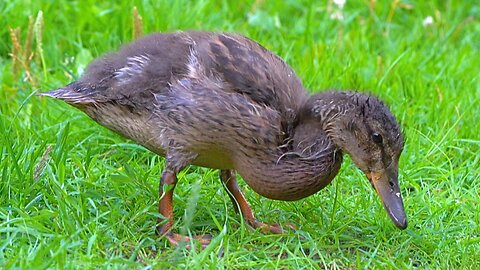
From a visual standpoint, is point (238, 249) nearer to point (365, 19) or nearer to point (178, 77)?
point (178, 77)

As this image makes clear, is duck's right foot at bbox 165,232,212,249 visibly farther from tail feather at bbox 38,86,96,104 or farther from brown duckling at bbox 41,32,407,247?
tail feather at bbox 38,86,96,104

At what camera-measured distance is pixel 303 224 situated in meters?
5.17

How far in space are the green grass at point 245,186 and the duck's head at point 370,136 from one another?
0.34 metres

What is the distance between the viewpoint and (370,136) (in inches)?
182

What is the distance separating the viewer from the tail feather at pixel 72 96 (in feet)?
16.9

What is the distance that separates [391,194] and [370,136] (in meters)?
0.31

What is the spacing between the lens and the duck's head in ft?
15.2

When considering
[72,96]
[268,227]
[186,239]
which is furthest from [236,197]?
[72,96]

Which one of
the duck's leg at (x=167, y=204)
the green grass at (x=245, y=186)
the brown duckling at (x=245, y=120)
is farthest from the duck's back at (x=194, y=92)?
the green grass at (x=245, y=186)

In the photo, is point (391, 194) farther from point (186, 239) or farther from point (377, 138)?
point (186, 239)

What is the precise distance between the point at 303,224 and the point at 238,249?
521 mm

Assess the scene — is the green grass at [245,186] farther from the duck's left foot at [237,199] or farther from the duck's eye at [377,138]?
the duck's eye at [377,138]

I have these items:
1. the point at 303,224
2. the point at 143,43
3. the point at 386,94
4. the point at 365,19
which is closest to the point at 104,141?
the point at 143,43

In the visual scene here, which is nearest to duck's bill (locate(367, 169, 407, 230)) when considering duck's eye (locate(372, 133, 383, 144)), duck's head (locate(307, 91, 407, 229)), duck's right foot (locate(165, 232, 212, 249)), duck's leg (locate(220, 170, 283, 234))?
duck's head (locate(307, 91, 407, 229))
